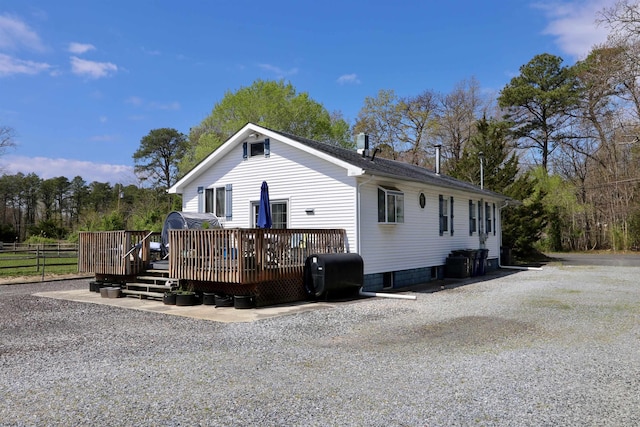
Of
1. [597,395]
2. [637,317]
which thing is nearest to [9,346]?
[597,395]

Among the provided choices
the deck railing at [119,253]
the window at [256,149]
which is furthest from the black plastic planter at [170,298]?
the window at [256,149]

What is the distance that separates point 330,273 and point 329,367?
204 inches

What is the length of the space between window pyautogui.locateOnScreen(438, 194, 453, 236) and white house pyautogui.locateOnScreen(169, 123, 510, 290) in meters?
0.04

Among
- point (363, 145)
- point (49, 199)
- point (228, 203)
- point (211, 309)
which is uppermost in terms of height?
point (49, 199)

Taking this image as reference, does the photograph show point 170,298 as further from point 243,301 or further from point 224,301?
point 243,301

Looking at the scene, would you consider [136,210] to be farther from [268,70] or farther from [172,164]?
[268,70]

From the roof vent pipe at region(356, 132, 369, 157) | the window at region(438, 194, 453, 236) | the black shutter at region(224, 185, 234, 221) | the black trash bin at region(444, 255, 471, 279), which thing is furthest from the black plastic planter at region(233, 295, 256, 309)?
the black trash bin at region(444, 255, 471, 279)

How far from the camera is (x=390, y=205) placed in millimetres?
12734

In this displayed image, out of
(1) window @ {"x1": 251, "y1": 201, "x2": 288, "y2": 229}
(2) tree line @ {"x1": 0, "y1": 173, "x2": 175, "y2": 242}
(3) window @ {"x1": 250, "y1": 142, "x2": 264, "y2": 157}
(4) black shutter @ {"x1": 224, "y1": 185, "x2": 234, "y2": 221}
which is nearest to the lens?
(1) window @ {"x1": 251, "y1": 201, "x2": 288, "y2": 229}

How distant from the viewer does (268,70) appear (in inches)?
1243

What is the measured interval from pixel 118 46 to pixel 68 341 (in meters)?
10.8

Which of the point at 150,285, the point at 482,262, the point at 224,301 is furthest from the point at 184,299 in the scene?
the point at 482,262

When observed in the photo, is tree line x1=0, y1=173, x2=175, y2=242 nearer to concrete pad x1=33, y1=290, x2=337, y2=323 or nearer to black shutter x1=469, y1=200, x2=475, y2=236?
black shutter x1=469, y1=200, x2=475, y2=236

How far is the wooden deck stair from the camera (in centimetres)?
1090
